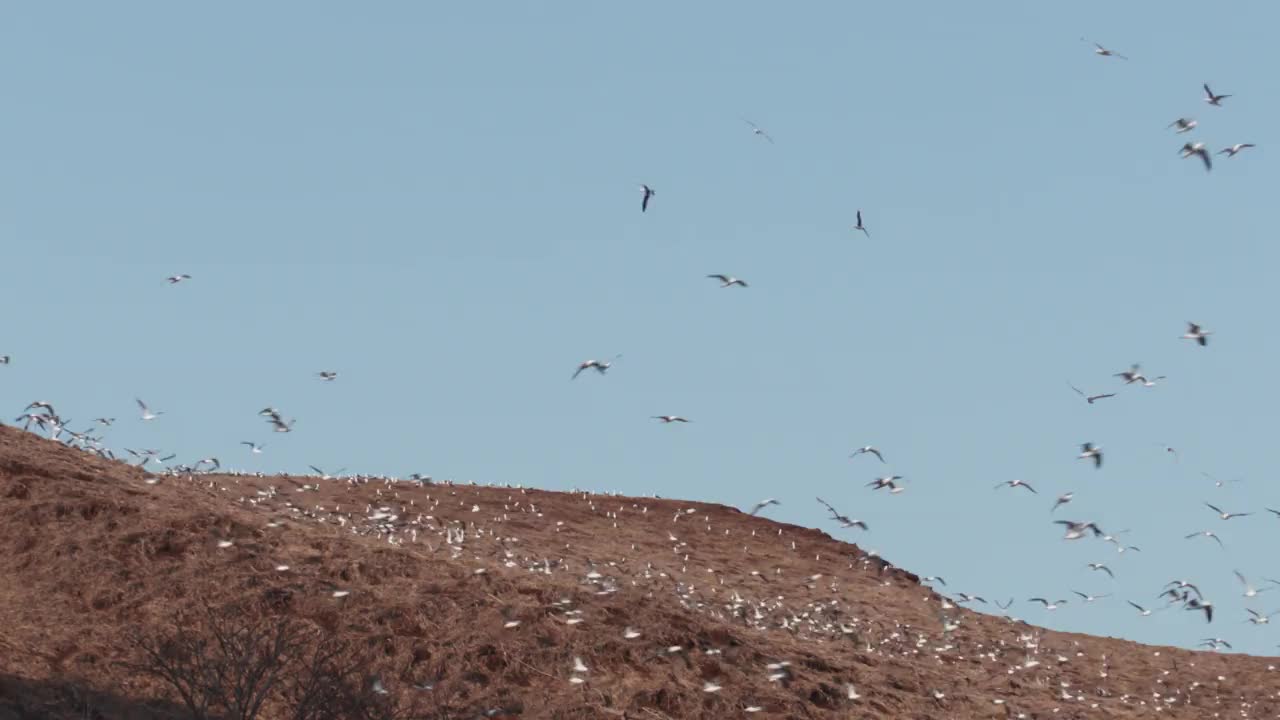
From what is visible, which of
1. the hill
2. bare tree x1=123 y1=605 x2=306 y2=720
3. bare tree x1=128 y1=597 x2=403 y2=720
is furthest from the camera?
the hill

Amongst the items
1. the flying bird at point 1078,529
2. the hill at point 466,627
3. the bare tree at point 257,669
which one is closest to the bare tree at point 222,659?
the bare tree at point 257,669

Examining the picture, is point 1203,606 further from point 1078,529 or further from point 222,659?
point 222,659

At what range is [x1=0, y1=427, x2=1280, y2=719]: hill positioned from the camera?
20.0 meters

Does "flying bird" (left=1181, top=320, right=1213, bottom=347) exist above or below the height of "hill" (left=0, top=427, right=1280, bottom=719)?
above

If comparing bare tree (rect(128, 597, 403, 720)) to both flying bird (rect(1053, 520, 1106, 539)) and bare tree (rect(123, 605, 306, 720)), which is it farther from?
flying bird (rect(1053, 520, 1106, 539))

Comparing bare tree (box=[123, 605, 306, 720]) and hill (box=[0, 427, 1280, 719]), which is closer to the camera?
bare tree (box=[123, 605, 306, 720])

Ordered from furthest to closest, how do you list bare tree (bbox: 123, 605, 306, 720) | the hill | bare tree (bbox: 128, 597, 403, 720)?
the hill → bare tree (bbox: 128, 597, 403, 720) → bare tree (bbox: 123, 605, 306, 720)

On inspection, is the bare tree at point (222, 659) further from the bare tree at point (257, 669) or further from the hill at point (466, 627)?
the hill at point (466, 627)

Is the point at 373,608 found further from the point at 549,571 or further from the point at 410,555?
the point at 549,571

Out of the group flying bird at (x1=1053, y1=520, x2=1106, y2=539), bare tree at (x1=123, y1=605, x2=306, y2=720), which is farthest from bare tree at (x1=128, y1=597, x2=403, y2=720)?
flying bird at (x1=1053, y1=520, x2=1106, y2=539)

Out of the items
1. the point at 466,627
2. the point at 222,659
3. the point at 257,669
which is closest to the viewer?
the point at 257,669

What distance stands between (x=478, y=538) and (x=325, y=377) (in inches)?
251

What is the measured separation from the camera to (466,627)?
21.3m

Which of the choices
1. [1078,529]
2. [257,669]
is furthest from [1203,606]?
[257,669]
